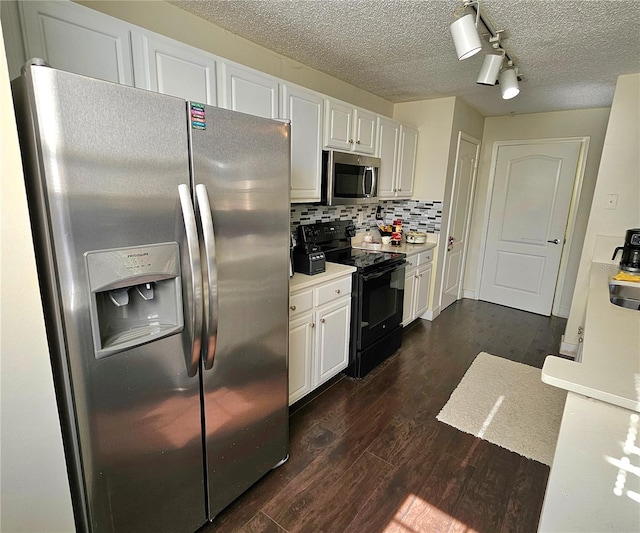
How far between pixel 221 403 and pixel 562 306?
437cm

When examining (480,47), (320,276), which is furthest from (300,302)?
(480,47)

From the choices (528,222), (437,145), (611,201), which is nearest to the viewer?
(611,201)

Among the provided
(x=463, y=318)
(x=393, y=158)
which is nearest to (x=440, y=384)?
(x=463, y=318)

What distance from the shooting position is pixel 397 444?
2094 millimetres

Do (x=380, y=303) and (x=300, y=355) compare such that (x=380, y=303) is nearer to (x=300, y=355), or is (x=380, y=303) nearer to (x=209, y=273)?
(x=300, y=355)

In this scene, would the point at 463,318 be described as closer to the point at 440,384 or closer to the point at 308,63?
the point at 440,384

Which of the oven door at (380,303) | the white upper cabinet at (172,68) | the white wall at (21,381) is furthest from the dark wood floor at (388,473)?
the white upper cabinet at (172,68)

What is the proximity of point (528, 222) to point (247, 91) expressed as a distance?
3.85 metres

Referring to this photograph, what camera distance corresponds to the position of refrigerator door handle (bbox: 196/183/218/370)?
47.8 inches

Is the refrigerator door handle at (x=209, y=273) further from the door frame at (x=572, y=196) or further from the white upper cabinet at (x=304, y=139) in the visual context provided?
the door frame at (x=572, y=196)

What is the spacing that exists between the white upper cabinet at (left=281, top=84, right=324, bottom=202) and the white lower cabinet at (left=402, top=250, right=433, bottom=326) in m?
1.34

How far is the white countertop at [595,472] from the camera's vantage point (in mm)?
976

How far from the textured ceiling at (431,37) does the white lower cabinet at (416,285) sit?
1655mm

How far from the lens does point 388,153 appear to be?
3.38 metres
